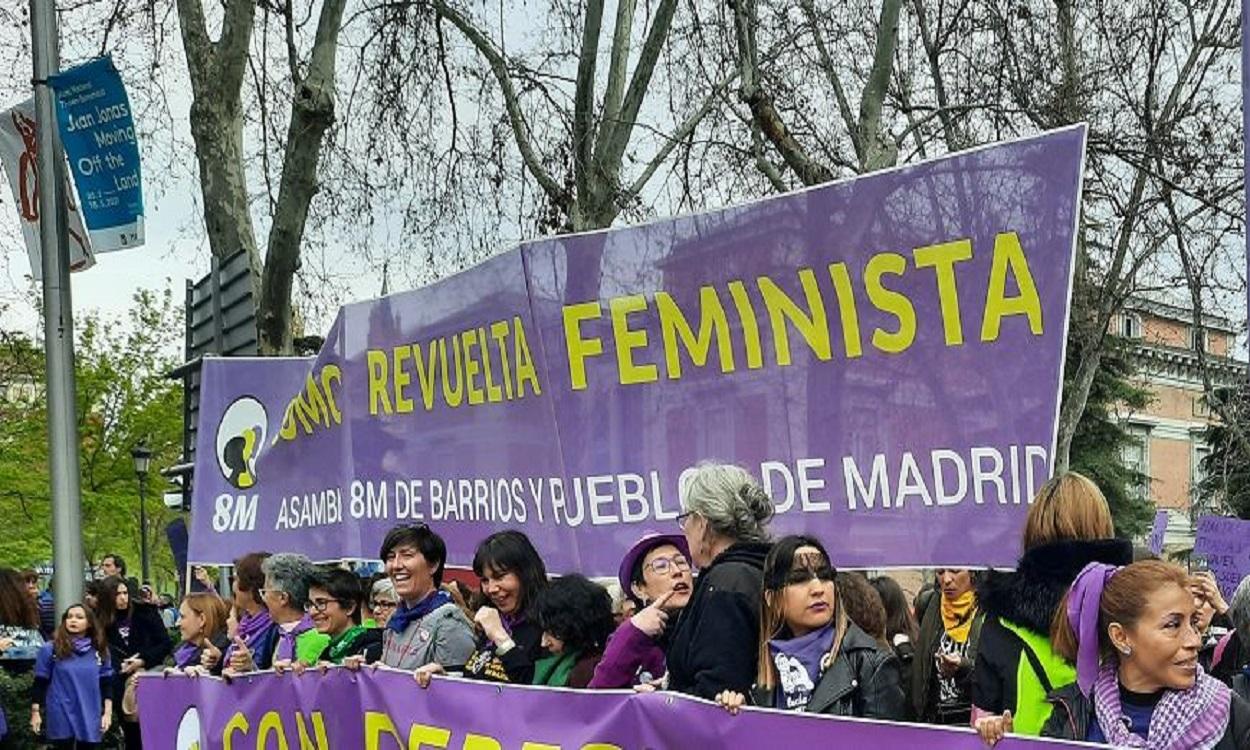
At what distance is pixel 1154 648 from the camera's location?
3760 millimetres

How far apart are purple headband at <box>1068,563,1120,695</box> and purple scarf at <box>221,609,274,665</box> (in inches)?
183

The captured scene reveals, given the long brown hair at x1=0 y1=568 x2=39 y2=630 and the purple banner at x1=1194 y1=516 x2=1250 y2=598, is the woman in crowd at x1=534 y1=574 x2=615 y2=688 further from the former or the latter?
the long brown hair at x1=0 y1=568 x2=39 y2=630

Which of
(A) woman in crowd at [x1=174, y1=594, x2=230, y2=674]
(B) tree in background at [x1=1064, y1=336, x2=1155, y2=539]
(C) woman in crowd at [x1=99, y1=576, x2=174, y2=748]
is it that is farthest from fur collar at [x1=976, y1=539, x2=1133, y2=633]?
(B) tree in background at [x1=1064, y1=336, x2=1155, y2=539]

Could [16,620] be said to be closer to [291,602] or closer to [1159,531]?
[291,602]

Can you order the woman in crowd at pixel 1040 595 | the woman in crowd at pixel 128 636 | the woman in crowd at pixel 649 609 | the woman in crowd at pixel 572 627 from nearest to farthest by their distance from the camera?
the woman in crowd at pixel 1040 595 < the woman in crowd at pixel 649 609 < the woman in crowd at pixel 572 627 < the woman in crowd at pixel 128 636

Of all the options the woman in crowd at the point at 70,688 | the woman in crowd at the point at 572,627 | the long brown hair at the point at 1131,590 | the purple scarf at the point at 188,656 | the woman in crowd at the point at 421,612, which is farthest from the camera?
the woman in crowd at the point at 70,688

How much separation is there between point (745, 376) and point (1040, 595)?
5.20 feet

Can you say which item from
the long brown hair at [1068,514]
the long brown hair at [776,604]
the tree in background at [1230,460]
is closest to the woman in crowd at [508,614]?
the long brown hair at [776,604]

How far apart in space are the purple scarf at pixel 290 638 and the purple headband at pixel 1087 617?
4178mm

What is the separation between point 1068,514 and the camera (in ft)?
13.7

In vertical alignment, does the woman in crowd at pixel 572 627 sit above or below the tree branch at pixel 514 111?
below

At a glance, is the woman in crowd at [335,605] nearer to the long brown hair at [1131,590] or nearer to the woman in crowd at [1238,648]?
the woman in crowd at [1238,648]

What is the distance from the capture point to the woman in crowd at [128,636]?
13.1 metres

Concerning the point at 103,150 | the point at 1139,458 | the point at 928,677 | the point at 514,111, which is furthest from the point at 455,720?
the point at 1139,458
